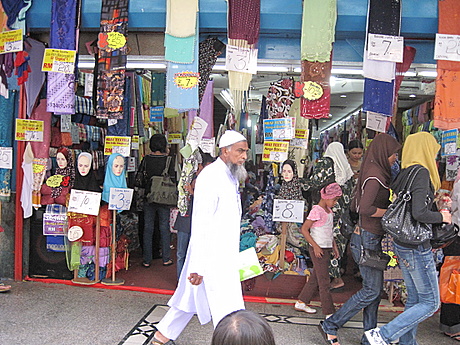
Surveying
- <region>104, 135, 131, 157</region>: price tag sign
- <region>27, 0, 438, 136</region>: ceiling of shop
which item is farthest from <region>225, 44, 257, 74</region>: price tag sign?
<region>104, 135, 131, 157</region>: price tag sign

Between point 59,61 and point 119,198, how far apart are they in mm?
1428

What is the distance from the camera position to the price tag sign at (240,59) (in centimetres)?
407

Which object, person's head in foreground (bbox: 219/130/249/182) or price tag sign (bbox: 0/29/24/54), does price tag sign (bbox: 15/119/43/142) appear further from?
person's head in foreground (bbox: 219/130/249/182)

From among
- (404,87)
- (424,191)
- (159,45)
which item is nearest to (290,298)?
(424,191)

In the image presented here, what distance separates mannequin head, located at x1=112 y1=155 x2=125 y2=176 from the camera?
4.62 m

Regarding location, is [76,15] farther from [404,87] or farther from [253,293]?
[404,87]

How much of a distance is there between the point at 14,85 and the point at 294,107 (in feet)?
9.88

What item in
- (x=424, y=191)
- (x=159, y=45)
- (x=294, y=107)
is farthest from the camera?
(x=294, y=107)

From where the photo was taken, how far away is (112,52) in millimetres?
4250

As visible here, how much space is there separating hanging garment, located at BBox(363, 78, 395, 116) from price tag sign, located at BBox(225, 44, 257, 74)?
104 centimetres

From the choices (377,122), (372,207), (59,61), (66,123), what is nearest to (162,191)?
(66,123)

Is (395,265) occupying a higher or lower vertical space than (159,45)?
lower

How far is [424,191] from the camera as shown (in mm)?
2990

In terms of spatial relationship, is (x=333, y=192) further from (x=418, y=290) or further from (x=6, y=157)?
(x=6, y=157)
